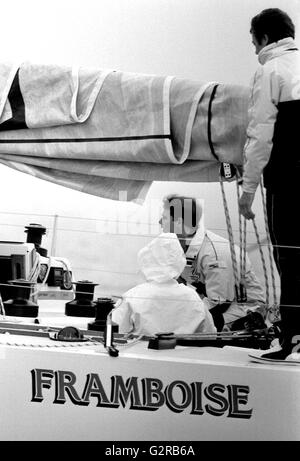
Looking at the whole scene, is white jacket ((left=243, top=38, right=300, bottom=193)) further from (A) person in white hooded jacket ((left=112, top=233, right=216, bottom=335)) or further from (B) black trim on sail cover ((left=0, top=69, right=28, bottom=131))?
(B) black trim on sail cover ((left=0, top=69, right=28, bottom=131))

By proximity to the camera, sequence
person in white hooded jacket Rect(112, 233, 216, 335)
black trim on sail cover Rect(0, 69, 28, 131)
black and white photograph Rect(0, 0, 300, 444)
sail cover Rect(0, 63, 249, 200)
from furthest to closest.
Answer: person in white hooded jacket Rect(112, 233, 216, 335) < black trim on sail cover Rect(0, 69, 28, 131) < sail cover Rect(0, 63, 249, 200) < black and white photograph Rect(0, 0, 300, 444)

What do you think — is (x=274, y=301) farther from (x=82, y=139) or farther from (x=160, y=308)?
(x=82, y=139)

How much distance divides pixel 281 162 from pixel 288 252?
25 cm

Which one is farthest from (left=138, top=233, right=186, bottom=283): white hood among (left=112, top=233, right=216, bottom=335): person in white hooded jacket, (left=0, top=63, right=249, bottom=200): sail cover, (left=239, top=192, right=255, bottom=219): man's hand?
(left=239, top=192, right=255, bottom=219): man's hand

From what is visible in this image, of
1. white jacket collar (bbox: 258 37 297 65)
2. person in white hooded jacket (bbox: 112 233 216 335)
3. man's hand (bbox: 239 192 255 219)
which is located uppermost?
white jacket collar (bbox: 258 37 297 65)

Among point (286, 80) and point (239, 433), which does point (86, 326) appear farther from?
point (286, 80)

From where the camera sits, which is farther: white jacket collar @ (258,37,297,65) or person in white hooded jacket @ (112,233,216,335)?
person in white hooded jacket @ (112,233,216,335)

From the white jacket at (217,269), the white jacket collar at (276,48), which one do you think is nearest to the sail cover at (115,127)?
the white jacket collar at (276,48)

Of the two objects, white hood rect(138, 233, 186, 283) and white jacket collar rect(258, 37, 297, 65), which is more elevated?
white jacket collar rect(258, 37, 297, 65)

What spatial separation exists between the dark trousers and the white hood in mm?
381

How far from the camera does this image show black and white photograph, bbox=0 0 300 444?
92.7 inches

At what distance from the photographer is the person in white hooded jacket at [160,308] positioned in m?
2.78

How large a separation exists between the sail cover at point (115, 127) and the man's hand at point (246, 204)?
17 centimetres
